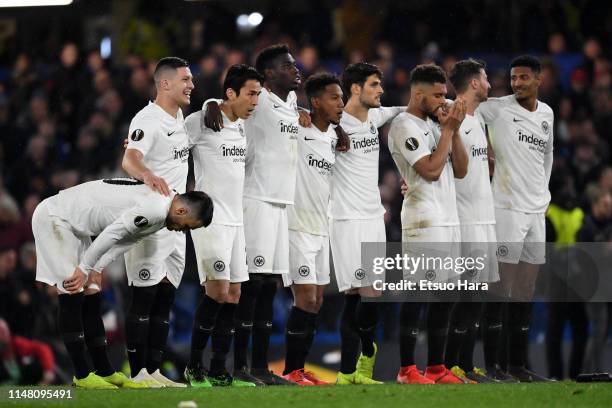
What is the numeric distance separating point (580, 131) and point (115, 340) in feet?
18.0

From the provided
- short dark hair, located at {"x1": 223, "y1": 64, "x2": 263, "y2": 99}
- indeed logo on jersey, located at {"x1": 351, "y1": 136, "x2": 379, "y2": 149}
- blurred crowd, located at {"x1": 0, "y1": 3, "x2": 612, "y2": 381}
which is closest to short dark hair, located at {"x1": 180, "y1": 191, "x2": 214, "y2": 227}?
short dark hair, located at {"x1": 223, "y1": 64, "x2": 263, "y2": 99}

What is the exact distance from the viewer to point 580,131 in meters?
14.2

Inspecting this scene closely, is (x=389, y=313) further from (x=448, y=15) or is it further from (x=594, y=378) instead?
(x=448, y=15)

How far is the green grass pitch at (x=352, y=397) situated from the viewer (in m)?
7.60

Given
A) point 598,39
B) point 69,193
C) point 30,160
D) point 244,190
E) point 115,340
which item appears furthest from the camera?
point 598,39

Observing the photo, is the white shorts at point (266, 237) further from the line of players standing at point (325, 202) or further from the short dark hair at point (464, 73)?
the short dark hair at point (464, 73)

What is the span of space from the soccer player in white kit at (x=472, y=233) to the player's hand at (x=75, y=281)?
2.72 metres

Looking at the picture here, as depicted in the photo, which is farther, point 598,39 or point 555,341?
point 598,39

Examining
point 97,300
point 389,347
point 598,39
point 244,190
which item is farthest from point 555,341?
point 598,39

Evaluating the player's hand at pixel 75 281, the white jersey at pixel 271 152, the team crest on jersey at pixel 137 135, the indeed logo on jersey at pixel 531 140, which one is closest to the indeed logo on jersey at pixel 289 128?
the white jersey at pixel 271 152

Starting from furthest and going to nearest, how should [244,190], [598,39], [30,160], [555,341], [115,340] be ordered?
1. [598,39]
2. [30,160]
3. [115,340]
4. [555,341]
5. [244,190]

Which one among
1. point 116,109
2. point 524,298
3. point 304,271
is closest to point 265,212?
point 304,271

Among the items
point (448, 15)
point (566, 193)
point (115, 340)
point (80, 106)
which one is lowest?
point (115, 340)

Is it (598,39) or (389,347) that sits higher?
(598,39)
